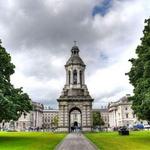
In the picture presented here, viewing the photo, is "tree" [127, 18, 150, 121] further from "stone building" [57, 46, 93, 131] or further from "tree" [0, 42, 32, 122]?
"stone building" [57, 46, 93, 131]

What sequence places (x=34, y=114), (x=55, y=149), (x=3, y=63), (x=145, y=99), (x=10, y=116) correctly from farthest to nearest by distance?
(x=34, y=114) < (x=3, y=63) < (x=10, y=116) < (x=145, y=99) < (x=55, y=149)

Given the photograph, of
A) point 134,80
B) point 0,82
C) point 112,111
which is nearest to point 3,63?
point 0,82

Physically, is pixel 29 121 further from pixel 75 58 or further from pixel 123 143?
pixel 123 143

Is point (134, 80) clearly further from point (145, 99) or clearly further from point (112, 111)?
point (112, 111)

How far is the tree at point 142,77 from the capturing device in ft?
120

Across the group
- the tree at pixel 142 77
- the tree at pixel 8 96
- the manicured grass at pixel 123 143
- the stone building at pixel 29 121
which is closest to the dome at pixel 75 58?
the tree at pixel 8 96

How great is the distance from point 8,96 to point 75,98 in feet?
149

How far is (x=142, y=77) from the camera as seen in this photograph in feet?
134

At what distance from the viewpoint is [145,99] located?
34.9 metres

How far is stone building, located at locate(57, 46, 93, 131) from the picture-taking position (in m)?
83.6

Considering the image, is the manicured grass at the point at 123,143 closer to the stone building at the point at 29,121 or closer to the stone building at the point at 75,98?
the stone building at the point at 75,98

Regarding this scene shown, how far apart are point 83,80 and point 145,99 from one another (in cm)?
5614

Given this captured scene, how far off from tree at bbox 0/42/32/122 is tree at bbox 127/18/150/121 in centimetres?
1526

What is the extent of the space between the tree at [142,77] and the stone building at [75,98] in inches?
1595
